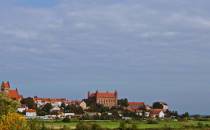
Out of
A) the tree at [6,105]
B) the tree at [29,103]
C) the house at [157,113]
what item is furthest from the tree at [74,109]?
the tree at [6,105]

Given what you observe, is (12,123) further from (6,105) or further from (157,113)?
(157,113)

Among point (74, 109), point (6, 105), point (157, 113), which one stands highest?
point (74, 109)

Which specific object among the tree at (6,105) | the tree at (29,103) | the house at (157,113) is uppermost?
the tree at (29,103)


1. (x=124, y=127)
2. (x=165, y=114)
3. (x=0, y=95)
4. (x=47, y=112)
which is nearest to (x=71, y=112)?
(x=47, y=112)

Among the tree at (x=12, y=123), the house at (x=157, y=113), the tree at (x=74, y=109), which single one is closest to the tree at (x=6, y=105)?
the tree at (x=12, y=123)

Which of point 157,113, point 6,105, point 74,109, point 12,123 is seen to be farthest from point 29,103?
point 12,123

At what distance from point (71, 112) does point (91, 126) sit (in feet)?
275

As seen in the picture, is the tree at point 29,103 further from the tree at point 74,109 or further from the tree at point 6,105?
the tree at point 6,105

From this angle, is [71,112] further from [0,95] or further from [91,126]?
[0,95]

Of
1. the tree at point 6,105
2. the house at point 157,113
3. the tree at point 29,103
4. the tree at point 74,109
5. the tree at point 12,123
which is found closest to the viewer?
the tree at point 12,123

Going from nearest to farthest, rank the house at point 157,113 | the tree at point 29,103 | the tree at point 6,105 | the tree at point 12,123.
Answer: the tree at point 12,123 < the tree at point 6,105 < the tree at point 29,103 < the house at point 157,113

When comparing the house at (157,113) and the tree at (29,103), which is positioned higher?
the tree at (29,103)

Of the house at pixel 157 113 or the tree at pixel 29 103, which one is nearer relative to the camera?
the tree at pixel 29 103

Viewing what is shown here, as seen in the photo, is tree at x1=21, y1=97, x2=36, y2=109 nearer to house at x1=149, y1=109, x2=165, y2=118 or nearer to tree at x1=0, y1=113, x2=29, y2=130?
house at x1=149, y1=109, x2=165, y2=118
